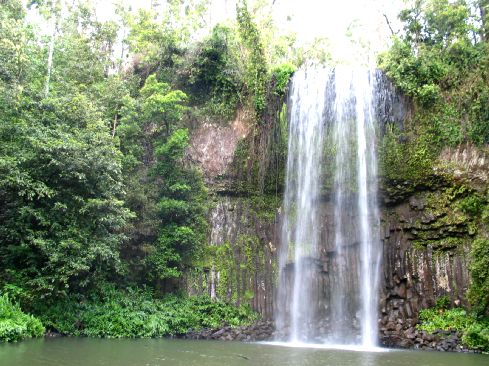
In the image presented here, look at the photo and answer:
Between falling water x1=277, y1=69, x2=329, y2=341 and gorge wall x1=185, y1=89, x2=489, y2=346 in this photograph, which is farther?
falling water x1=277, y1=69, x2=329, y2=341

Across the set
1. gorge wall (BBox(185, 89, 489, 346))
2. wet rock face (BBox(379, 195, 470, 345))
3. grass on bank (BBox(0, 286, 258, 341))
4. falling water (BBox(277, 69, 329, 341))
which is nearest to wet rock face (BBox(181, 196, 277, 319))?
gorge wall (BBox(185, 89, 489, 346))

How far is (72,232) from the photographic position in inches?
528

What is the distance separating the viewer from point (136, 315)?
14.5 m

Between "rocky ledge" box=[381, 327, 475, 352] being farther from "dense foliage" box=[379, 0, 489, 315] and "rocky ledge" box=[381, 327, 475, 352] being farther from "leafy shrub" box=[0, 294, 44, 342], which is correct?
"leafy shrub" box=[0, 294, 44, 342]

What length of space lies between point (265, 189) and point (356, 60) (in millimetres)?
14323

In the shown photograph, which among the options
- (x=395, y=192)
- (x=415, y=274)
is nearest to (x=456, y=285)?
(x=415, y=274)

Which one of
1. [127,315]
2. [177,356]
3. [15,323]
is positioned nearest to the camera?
[177,356]

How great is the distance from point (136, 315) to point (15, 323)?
393 centimetres

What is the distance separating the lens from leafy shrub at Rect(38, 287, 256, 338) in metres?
13.6

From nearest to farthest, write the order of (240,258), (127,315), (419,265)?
1. (127,315)
2. (419,265)
3. (240,258)

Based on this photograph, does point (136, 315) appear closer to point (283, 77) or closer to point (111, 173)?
point (111, 173)

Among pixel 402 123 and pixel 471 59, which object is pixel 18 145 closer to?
pixel 402 123

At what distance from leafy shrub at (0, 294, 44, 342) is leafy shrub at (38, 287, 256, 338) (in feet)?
3.21

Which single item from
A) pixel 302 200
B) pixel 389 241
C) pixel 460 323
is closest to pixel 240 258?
pixel 302 200
